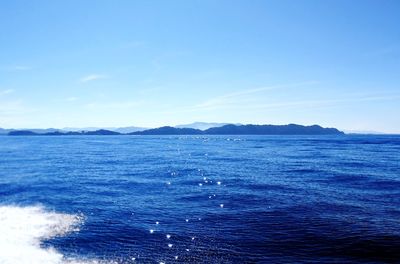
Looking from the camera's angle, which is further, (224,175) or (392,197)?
(224,175)

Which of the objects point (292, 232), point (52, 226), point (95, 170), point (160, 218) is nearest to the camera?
point (292, 232)

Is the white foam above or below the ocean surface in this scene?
below

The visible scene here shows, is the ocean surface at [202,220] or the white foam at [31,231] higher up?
the ocean surface at [202,220]

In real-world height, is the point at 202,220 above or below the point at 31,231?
above

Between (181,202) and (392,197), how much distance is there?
2188cm

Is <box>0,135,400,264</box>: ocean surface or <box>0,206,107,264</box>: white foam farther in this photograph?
<box>0,135,400,264</box>: ocean surface

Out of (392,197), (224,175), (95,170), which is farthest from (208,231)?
(95,170)

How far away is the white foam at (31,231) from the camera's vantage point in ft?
63.5

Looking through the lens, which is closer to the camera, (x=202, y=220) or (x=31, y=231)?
(x=31, y=231)

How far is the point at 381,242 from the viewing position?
21.3 metres

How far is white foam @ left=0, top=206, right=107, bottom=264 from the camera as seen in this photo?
1936cm

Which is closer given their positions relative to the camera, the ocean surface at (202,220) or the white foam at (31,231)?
the white foam at (31,231)

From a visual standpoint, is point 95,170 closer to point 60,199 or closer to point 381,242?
point 60,199

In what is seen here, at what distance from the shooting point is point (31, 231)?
24.4 meters
